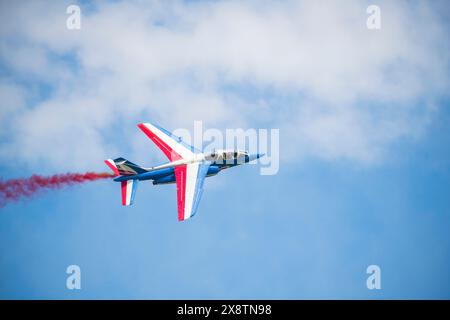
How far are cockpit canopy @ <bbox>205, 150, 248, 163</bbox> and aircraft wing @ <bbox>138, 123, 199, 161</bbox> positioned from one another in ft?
7.03

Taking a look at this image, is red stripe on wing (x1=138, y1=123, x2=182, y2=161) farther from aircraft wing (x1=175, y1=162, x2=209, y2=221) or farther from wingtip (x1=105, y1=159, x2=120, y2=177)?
wingtip (x1=105, y1=159, x2=120, y2=177)

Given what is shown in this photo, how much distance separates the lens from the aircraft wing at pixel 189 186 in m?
63.3

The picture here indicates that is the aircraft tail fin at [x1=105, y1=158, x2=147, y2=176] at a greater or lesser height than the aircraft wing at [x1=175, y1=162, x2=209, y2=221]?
greater

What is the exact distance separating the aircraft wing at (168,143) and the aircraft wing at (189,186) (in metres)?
2.13

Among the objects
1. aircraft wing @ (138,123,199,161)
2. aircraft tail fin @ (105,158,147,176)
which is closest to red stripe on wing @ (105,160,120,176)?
aircraft tail fin @ (105,158,147,176)

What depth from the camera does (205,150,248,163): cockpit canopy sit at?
70.1 meters

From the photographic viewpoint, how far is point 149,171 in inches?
2751

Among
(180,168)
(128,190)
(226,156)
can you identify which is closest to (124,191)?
(128,190)
